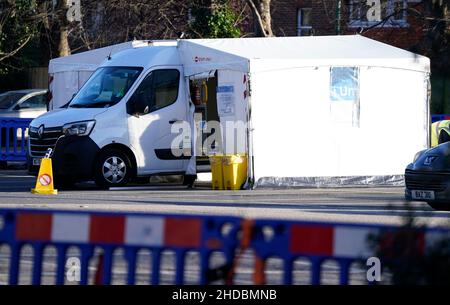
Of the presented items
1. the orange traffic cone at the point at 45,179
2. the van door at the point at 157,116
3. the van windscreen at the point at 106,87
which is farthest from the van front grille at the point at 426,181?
the van windscreen at the point at 106,87

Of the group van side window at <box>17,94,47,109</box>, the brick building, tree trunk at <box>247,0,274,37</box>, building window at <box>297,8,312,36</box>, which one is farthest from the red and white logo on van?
building window at <box>297,8,312,36</box>

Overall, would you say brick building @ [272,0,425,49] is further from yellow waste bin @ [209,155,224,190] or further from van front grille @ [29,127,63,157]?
van front grille @ [29,127,63,157]

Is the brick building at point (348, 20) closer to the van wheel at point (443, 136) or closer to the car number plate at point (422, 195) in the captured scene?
the van wheel at point (443, 136)

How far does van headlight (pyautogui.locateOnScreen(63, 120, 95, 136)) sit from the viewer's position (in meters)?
18.1

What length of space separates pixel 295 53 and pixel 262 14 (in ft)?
30.4

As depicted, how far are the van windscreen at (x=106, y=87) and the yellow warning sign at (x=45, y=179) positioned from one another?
186 centimetres

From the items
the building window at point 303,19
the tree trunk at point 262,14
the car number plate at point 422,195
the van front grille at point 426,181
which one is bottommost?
the car number plate at point 422,195

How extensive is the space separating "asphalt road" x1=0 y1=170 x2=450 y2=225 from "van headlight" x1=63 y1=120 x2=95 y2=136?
101 centimetres

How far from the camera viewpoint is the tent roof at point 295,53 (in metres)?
17.9

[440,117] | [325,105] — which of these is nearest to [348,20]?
[440,117]
